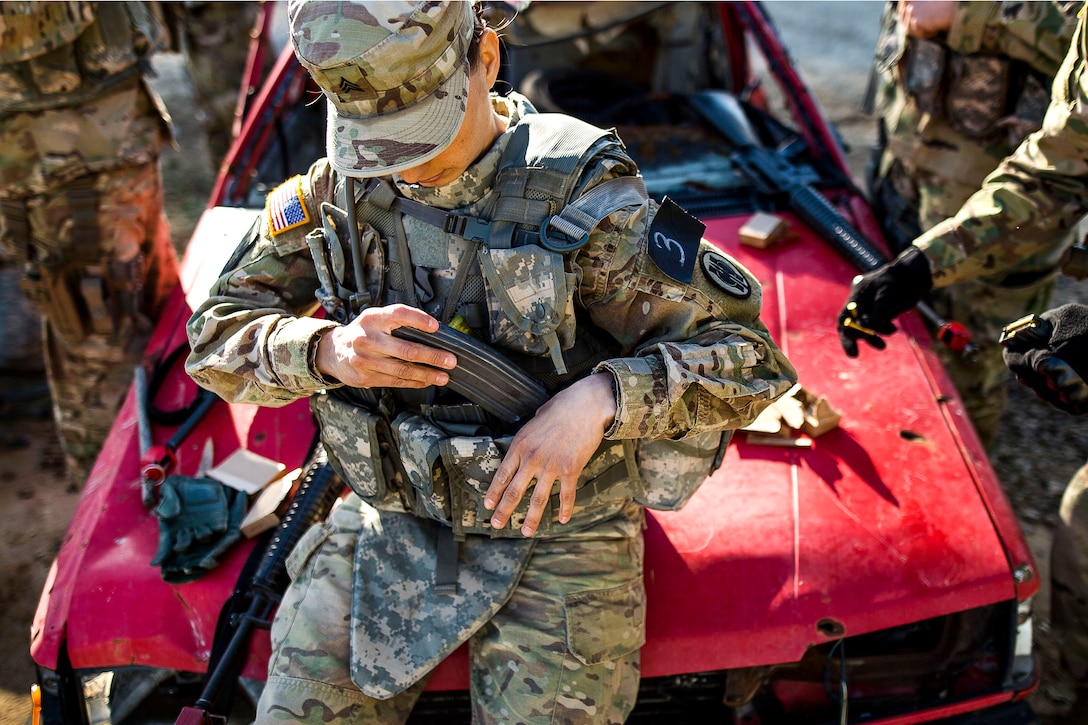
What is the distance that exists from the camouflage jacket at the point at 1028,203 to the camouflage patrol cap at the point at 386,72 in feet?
4.66

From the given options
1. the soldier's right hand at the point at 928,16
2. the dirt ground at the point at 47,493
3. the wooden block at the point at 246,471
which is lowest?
the dirt ground at the point at 47,493

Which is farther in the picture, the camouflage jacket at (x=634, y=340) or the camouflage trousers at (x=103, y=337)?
the camouflage trousers at (x=103, y=337)

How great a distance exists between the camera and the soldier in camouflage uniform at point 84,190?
303 cm

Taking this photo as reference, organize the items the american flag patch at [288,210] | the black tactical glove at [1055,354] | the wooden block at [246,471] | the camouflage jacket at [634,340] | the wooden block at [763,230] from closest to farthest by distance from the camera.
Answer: the camouflage jacket at [634,340], the american flag patch at [288,210], the black tactical glove at [1055,354], the wooden block at [246,471], the wooden block at [763,230]

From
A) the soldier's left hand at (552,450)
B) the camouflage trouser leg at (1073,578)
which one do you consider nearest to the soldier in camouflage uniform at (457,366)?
the soldier's left hand at (552,450)

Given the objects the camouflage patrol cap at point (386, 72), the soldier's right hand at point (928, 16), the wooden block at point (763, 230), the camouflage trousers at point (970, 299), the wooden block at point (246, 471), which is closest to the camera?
the camouflage patrol cap at point (386, 72)

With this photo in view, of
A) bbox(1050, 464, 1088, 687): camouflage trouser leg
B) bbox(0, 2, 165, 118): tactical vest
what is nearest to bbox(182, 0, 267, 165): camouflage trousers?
bbox(0, 2, 165, 118): tactical vest

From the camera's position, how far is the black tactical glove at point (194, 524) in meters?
1.95

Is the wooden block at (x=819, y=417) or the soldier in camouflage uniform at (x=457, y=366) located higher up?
the soldier in camouflage uniform at (x=457, y=366)

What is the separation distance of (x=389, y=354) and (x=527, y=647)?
1.99 feet

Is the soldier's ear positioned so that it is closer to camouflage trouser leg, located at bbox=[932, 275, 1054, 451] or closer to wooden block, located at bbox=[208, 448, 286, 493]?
wooden block, located at bbox=[208, 448, 286, 493]

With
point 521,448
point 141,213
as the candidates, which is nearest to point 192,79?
point 141,213

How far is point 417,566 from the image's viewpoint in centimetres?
181

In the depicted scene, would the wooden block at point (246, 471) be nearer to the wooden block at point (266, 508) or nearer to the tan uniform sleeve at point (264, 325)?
the wooden block at point (266, 508)
